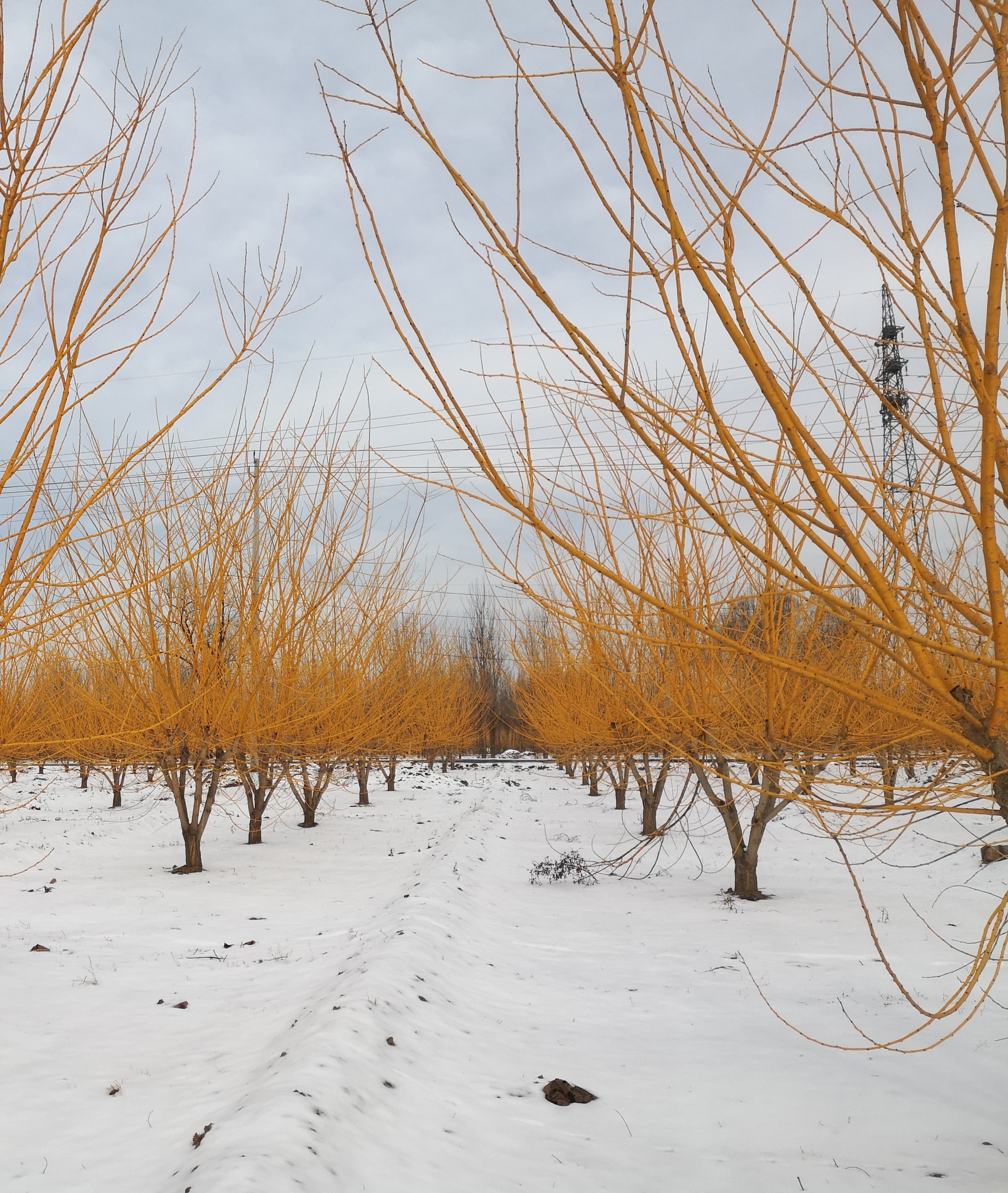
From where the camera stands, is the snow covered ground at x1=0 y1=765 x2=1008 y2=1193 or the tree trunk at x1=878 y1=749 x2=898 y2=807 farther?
the snow covered ground at x1=0 y1=765 x2=1008 y2=1193

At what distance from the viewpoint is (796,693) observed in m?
5.02

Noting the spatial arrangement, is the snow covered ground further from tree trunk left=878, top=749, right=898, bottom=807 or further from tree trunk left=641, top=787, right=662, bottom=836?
tree trunk left=641, top=787, right=662, bottom=836

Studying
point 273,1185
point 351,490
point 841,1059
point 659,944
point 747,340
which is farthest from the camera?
point 351,490

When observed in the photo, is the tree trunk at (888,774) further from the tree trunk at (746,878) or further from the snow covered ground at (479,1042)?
the tree trunk at (746,878)

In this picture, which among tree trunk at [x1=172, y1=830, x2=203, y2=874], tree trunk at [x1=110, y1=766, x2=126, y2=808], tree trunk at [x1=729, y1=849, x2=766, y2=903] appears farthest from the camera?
tree trunk at [x1=110, y1=766, x2=126, y2=808]

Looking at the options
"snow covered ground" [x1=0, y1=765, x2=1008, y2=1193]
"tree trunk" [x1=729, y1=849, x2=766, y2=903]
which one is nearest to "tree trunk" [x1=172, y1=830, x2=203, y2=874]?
"snow covered ground" [x1=0, y1=765, x2=1008, y2=1193]

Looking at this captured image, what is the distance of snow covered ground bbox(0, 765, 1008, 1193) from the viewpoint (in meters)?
2.57

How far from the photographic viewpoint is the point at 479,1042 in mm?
3693

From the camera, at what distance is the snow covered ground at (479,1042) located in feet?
8.42

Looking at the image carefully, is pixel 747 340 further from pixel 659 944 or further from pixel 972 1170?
pixel 659 944

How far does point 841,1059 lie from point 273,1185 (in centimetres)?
251

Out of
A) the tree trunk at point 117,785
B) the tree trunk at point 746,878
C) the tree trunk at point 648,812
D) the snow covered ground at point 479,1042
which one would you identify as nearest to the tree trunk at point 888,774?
the snow covered ground at point 479,1042

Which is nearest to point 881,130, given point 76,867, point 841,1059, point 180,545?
point 841,1059

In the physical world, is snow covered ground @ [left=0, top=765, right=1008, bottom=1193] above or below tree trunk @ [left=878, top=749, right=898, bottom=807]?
below
